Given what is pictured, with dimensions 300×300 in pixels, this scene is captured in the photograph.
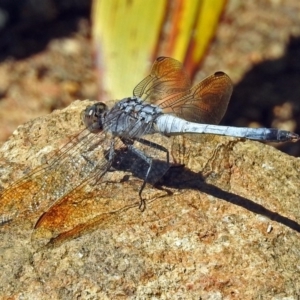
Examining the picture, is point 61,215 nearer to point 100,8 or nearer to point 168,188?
point 168,188

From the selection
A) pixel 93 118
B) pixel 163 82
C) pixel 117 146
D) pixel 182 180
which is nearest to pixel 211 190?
pixel 182 180

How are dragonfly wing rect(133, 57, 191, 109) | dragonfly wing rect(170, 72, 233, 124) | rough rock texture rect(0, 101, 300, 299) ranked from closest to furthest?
rough rock texture rect(0, 101, 300, 299), dragonfly wing rect(170, 72, 233, 124), dragonfly wing rect(133, 57, 191, 109)

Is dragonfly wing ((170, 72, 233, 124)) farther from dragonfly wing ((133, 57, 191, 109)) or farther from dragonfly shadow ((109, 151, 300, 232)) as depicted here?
dragonfly shadow ((109, 151, 300, 232))

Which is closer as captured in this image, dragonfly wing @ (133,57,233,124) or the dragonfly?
the dragonfly

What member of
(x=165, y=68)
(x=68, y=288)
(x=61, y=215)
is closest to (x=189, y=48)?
(x=165, y=68)

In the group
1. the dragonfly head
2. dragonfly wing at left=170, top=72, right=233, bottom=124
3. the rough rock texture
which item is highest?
dragonfly wing at left=170, top=72, right=233, bottom=124

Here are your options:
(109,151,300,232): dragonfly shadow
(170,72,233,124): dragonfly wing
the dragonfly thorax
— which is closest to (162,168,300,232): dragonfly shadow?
(109,151,300,232): dragonfly shadow
